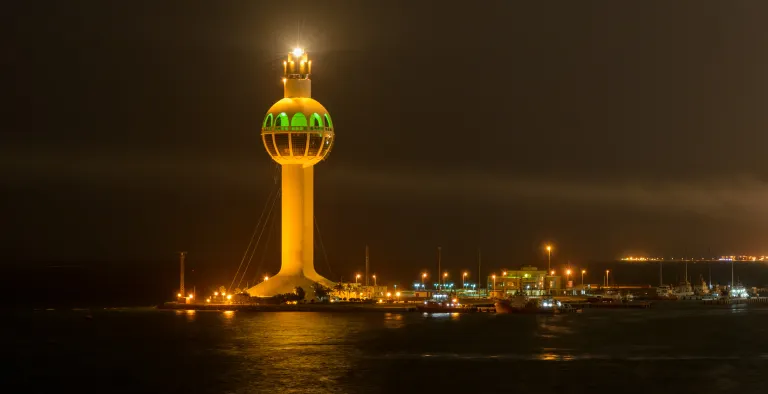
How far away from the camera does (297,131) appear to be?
322 feet

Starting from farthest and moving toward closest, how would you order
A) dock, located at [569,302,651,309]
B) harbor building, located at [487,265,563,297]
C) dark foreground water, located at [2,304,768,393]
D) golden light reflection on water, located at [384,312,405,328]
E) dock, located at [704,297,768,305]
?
dock, located at [704,297,768,305] → harbor building, located at [487,265,563,297] → dock, located at [569,302,651,309] → golden light reflection on water, located at [384,312,405,328] → dark foreground water, located at [2,304,768,393]

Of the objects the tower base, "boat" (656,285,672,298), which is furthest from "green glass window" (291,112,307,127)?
"boat" (656,285,672,298)

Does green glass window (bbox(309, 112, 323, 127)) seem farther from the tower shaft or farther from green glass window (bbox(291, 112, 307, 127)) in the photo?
the tower shaft

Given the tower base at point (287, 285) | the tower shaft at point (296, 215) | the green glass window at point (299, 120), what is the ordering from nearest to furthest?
1. the green glass window at point (299, 120)
2. the tower shaft at point (296, 215)
3. the tower base at point (287, 285)

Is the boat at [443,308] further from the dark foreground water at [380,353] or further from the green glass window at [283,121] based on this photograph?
the green glass window at [283,121]

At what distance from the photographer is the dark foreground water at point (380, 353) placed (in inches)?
2282

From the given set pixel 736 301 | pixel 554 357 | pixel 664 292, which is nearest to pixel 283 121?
pixel 554 357

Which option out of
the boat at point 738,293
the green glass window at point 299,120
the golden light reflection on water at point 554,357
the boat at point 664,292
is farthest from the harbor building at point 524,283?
the golden light reflection on water at point 554,357

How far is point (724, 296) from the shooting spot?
481 ft

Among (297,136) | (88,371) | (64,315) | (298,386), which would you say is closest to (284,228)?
(297,136)

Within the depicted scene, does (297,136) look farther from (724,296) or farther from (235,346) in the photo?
(724,296)

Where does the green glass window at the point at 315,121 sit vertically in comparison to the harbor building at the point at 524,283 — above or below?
above

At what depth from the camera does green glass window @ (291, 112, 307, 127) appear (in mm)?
98188

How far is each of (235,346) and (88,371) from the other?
11533mm
